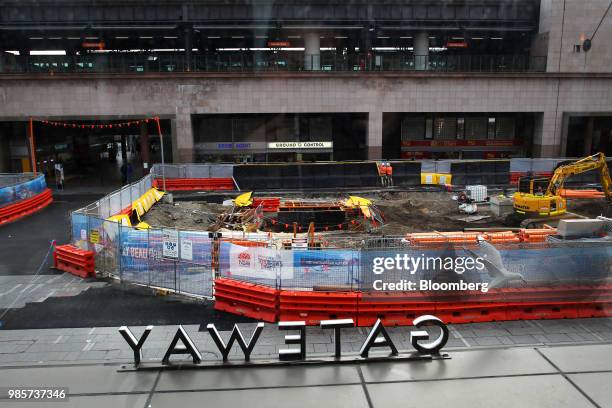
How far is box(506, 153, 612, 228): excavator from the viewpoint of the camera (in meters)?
23.2

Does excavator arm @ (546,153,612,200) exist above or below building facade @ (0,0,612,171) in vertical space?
below

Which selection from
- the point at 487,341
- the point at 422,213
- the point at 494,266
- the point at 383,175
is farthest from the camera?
the point at 383,175

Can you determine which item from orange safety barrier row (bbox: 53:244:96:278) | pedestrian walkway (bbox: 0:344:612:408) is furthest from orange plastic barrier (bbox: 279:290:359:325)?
orange safety barrier row (bbox: 53:244:96:278)

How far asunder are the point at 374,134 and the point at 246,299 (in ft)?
85.6

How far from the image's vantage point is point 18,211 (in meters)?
24.8

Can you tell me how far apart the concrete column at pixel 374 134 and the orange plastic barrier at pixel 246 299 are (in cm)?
2554

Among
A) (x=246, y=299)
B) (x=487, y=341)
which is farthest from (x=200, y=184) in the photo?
(x=487, y=341)

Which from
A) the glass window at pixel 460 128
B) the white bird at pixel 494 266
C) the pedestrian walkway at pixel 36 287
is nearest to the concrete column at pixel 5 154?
the pedestrian walkway at pixel 36 287

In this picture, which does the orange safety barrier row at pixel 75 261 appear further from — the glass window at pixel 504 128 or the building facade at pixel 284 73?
the glass window at pixel 504 128

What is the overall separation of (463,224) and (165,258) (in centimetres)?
1483

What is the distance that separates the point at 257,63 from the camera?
35531 millimetres

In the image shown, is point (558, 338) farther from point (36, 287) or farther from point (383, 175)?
point (383, 175)

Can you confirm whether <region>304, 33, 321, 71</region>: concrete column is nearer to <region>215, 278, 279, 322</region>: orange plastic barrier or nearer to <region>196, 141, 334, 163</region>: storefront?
<region>196, 141, 334, 163</region>: storefront

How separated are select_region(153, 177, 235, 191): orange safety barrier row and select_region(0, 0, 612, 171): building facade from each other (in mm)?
3587
